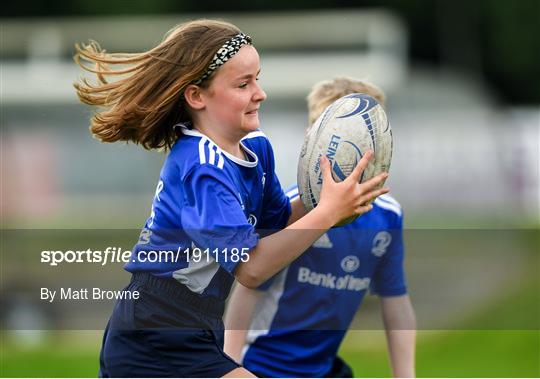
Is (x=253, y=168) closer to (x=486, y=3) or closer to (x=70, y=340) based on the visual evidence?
→ (x=70, y=340)

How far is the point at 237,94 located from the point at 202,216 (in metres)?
0.57

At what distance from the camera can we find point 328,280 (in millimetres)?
5078

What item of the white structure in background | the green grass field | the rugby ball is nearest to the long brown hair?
the rugby ball

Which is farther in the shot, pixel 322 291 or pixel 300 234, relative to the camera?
pixel 322 291

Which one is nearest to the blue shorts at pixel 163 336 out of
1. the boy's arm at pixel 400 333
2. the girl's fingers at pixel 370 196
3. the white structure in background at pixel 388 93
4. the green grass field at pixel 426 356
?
the girl's fingers at pixel 370 196

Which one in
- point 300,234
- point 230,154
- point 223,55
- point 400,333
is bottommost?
point 400,333

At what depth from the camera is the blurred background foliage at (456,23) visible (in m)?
35.4

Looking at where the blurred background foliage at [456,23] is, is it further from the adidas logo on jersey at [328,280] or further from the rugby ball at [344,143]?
the rugby ball at [344,143]

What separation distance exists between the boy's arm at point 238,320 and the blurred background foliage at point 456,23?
3048 centimetres

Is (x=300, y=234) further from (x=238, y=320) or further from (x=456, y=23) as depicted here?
(x=456, y=23)

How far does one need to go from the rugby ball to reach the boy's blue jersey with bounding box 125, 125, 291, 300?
214mm

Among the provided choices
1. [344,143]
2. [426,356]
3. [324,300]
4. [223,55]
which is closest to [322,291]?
[324,300]

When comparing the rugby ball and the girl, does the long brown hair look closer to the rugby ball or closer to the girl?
the girl

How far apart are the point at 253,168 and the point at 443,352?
7353mm
